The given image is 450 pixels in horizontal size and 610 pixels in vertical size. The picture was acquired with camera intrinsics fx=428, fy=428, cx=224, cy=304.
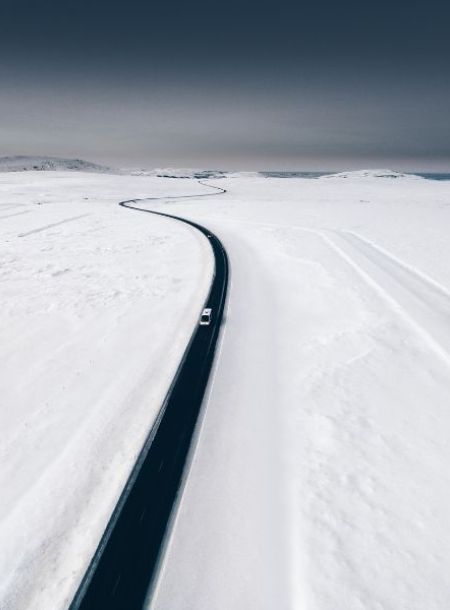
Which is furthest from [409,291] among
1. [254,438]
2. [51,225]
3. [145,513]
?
[51,225]

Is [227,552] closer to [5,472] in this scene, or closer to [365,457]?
[365,457]

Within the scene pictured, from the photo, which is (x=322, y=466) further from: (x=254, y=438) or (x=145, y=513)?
(x=145, y=513)

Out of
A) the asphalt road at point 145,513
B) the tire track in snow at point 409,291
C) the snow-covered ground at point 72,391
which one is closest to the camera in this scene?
the asphalt road at point 145,513

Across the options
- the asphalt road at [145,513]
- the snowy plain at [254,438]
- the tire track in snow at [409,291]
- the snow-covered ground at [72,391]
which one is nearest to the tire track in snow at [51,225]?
the snow-covered ground at [72,391]

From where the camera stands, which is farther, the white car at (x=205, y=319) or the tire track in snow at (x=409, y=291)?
the white car at (x=205, y=319)

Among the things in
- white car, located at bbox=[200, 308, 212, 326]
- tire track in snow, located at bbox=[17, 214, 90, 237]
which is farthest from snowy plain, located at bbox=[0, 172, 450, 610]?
tire track in snow, located at bbox=[17, 214, 90, 237]

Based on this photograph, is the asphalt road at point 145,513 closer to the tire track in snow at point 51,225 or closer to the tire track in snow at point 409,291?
the tire track in snow at point 409,291

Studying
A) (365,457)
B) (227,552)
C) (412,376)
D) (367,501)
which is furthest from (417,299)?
(227,552)

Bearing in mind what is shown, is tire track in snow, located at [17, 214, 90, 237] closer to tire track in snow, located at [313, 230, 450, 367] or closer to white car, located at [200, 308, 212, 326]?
tire track in snow, located at [313, 230, 450, 367]
